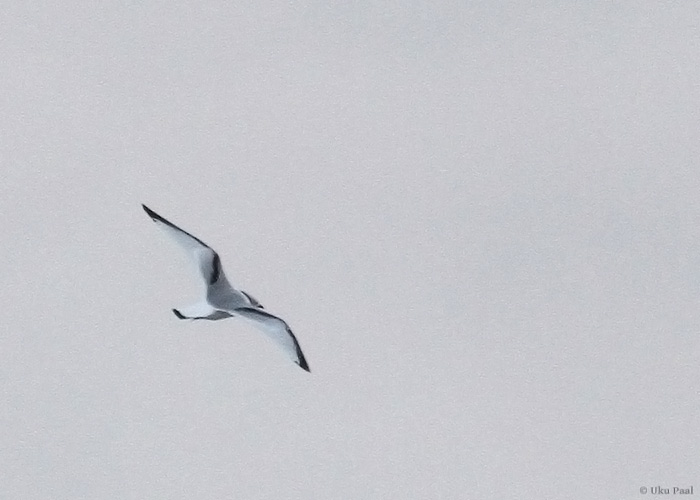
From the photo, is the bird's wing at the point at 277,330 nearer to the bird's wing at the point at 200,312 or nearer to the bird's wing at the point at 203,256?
the bird's wing at the point at 200,312

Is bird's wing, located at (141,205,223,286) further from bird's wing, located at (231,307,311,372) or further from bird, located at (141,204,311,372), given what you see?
bird's wing, located at (231,307,311,372)

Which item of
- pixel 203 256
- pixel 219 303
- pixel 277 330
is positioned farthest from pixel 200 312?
pixel 277 330

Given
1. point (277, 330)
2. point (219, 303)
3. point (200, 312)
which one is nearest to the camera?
point (277, 330)

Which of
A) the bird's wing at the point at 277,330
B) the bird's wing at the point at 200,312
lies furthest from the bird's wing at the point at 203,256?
the bird's wing at the point at 277,330

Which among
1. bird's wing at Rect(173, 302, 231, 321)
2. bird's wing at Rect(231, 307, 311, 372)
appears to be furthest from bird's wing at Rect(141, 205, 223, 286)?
bird's wing at Rect(231, 307, 311, 372)

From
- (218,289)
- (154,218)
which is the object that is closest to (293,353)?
(218,289)

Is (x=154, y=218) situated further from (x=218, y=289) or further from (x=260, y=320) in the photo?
(x=260, y=320)

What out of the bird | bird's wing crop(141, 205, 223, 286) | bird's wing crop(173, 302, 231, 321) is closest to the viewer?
bird's wing crop(173, 302, 231, 321)

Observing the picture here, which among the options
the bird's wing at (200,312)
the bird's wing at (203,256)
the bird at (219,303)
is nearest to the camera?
the bird's wing at (200,312)

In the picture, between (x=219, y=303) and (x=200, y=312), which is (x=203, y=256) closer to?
(x=219, y=303)
